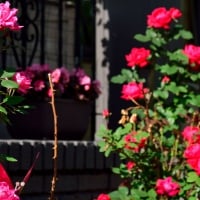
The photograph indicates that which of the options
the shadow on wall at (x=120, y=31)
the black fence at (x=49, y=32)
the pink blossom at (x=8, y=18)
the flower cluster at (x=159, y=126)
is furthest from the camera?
the shadow on wall at (x=120, y=31)

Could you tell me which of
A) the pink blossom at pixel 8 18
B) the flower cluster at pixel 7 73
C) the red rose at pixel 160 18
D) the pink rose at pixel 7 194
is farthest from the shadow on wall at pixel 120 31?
the pink rose at pixel 7 194

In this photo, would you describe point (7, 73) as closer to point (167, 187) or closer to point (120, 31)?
point (167, 187)

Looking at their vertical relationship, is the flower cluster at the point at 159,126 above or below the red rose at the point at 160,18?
below

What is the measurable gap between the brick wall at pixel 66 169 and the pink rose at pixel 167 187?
1.56ft

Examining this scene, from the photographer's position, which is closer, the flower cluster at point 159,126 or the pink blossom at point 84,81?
the flower cluster at point 159,126

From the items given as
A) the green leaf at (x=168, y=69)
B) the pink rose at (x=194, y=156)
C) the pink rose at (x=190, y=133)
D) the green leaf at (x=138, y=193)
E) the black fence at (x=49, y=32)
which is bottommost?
the green leaf at (x=138, y=193)

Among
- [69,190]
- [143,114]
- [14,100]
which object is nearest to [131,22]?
[143,114]

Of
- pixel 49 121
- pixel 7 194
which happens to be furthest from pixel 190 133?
pixel 7 194

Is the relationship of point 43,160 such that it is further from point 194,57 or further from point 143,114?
point 194,57

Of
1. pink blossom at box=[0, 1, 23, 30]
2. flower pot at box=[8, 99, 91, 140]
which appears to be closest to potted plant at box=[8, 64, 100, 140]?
flower pot at box=[8, 99, 91, 140]

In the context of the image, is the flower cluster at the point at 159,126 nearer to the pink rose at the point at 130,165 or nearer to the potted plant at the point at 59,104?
the pink rose at the point at 130,165

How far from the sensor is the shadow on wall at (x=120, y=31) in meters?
4.73

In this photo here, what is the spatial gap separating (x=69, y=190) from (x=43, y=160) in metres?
0.33

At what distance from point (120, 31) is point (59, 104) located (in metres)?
0.87
